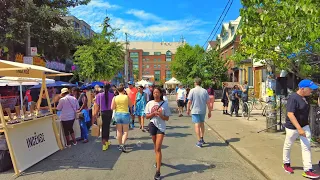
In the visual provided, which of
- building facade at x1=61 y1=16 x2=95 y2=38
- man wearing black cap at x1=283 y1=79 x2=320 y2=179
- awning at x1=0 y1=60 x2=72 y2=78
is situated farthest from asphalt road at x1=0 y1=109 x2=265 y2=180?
building facade at x1=61 y1=16 x2=95 y2=38

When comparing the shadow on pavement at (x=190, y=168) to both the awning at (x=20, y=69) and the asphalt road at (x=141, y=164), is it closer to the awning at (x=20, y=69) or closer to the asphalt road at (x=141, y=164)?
the asphalt road at (x=141, y=164)

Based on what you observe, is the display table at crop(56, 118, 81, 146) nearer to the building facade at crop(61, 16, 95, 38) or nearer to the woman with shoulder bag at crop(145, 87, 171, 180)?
the woman with shoulder bag at crop(145, 87, 171, 180)

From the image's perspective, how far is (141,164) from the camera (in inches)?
271

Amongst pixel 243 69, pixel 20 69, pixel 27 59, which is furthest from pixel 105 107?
pixel 243 69

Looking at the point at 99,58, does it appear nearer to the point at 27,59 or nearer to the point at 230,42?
the point at 27,59

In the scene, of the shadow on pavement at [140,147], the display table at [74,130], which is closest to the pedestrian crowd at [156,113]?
the display table at [74,130]

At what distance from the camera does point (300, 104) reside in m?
5.64

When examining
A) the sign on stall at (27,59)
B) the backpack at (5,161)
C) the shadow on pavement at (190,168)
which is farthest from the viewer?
the sign on stall at (27,59)

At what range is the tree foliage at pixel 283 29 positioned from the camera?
5.59 meters

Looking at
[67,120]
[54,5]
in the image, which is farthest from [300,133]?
[54,5]

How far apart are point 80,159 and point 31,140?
1202 mm

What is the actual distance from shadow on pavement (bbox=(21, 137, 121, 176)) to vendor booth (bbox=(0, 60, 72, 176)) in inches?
7.5

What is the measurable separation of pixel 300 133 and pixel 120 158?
160 inches

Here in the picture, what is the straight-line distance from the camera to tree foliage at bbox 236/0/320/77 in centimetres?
559
